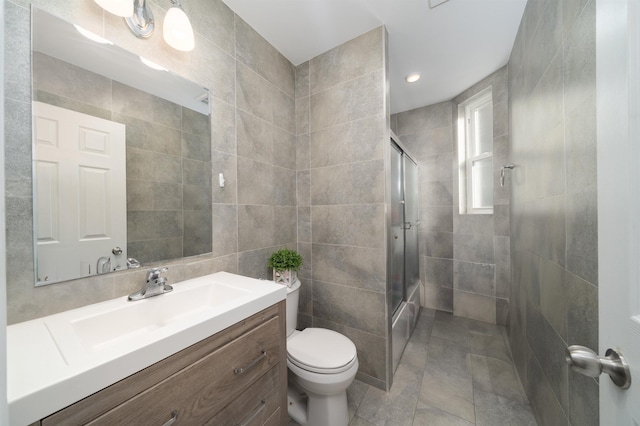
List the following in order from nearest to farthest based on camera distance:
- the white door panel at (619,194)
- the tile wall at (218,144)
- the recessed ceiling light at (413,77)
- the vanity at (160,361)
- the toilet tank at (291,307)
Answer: the white door panel at (619,194) → the vanity at (160,361) → the tile wall at (218,144) → the toilet tank at (291,307) → the recessed ceiling light at (413,77)

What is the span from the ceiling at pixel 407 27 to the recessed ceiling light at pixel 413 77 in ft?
0.19

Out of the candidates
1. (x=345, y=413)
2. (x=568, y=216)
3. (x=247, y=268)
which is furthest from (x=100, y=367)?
(x=568, y=216)

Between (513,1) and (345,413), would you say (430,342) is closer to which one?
(345,413)

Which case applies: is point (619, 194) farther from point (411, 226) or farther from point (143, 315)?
point (411, 226)

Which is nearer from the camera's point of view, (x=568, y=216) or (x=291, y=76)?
(x=568, y=216)

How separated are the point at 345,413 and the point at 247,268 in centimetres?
102

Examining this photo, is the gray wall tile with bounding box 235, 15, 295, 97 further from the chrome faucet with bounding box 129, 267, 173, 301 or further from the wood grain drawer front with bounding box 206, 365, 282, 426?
the wood grain drawer front with bounding box 206, 365, 282, 426

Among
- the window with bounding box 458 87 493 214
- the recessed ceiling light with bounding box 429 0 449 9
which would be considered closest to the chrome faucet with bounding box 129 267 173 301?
the recessed ceiling light with bounding box 429 0 449 9

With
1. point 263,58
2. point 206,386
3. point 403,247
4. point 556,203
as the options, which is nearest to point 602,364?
point 556,203

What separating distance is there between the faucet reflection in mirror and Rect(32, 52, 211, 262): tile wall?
10.9 inches

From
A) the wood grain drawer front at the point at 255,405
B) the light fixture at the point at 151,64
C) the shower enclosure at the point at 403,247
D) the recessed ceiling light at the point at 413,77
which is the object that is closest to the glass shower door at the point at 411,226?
the shower enclosure at the point at 403,247

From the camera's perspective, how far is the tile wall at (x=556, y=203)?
0.78 meters

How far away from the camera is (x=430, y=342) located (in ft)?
6.76

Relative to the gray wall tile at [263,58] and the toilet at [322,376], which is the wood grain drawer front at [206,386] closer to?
the toilet at [322,376]
